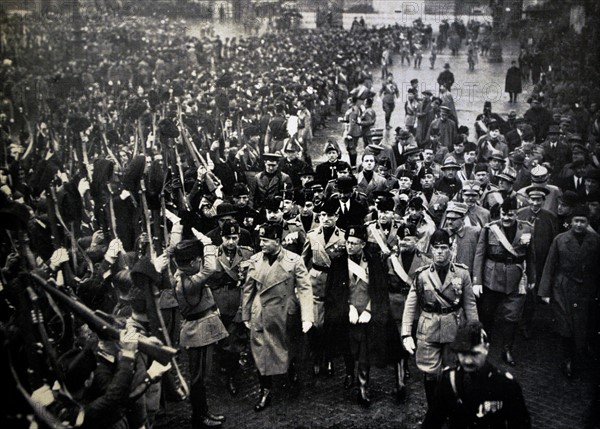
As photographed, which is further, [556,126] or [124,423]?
[556,126]

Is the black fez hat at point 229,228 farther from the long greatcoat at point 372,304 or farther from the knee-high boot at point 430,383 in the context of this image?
the knee-high boot at point 430,383

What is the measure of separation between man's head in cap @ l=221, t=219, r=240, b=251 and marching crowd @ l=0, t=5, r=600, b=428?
0.04 metres

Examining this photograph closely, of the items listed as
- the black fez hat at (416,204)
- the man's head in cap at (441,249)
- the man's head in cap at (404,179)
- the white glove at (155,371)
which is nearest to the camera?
the white glove at (155,371)

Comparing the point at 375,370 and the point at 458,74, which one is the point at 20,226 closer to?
the point at 375,370

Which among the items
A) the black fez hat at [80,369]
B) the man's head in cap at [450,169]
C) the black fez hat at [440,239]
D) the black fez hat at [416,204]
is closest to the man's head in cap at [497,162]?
the man's head in cap at [450,169]

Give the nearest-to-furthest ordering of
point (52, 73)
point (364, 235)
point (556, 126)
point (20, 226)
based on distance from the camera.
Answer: point (20, 226) < point (364, 235) < point (52, 73) < point (556, 126)

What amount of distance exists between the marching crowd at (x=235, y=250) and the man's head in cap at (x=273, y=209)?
1.4 inches

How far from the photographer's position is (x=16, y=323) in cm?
502

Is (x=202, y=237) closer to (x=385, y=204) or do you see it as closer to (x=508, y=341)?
(x=385, y=204)

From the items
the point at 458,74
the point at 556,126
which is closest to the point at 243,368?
the point at 556,126

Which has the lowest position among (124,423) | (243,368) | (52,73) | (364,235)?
(243,368)

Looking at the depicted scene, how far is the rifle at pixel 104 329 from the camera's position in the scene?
185 inches

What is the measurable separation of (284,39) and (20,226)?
Answer: 7.48m

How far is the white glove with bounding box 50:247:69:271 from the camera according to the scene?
5.90 meters
